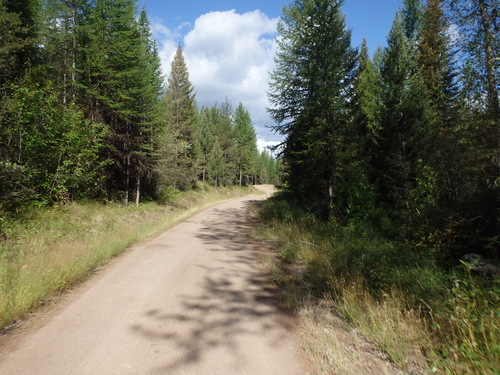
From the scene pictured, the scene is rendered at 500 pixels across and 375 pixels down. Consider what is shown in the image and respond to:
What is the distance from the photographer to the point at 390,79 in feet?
40.1

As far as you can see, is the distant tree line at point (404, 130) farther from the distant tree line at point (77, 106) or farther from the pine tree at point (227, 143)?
the pine tree at point (227, 143)

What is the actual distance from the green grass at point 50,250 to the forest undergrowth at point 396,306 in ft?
14.5

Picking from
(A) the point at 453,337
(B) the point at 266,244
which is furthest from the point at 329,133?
(A) the point at 453,337

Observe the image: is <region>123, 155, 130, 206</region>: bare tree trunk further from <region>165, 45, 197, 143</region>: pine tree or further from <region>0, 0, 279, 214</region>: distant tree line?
<region>165, 45, 197, 143</region>: pine tree

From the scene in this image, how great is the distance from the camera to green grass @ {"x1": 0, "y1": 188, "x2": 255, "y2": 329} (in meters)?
3.67

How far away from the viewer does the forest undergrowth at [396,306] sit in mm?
2504

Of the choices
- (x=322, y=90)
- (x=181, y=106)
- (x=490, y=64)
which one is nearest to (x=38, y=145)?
(x=322, y=90)

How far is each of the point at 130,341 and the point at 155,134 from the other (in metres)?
16.6

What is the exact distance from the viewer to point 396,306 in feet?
12.0

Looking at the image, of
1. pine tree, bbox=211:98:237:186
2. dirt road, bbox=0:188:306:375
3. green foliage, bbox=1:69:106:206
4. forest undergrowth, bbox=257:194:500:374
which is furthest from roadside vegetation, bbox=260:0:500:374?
pine tree, bbox=211:98:237:186

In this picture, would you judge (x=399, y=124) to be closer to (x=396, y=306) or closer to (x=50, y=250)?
(x=396, y=306)

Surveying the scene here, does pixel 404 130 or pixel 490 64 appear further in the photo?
pixel 404 130

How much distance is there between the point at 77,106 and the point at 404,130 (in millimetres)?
16356

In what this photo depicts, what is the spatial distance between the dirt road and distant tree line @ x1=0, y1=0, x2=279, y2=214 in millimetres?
5507
